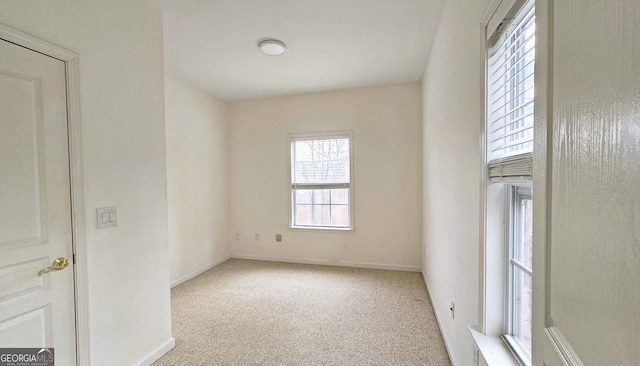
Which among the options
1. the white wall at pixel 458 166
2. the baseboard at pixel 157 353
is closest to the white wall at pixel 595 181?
the white wall at pixel 458 166

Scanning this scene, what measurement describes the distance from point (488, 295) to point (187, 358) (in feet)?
6.79

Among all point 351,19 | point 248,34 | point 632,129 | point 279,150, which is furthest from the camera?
point 279,150

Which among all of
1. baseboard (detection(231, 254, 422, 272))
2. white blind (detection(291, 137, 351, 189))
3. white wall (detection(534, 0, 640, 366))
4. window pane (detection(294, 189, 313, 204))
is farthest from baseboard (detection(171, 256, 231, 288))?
white wall (detection(534, 0, 640, 366))

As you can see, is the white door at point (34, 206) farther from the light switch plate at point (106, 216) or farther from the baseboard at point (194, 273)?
the baseboard at point (194, 273)

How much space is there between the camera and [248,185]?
4.32 meters

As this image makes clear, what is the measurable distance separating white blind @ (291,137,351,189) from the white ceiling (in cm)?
84

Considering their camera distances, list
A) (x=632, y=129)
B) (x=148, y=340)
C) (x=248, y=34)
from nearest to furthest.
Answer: (x=632, y=129) < (x=148, y=340) < (x=248, y=34)

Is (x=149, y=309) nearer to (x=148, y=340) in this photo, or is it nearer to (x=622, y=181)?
(x=148, y=340)

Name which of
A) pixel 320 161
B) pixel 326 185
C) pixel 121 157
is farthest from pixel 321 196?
pixel 121 157

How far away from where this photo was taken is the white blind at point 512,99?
89cm

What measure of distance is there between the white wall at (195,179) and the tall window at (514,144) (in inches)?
132

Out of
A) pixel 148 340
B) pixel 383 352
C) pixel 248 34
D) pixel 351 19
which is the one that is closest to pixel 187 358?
pixel 148 340

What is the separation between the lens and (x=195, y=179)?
367 centimetres

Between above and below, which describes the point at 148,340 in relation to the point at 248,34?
below
